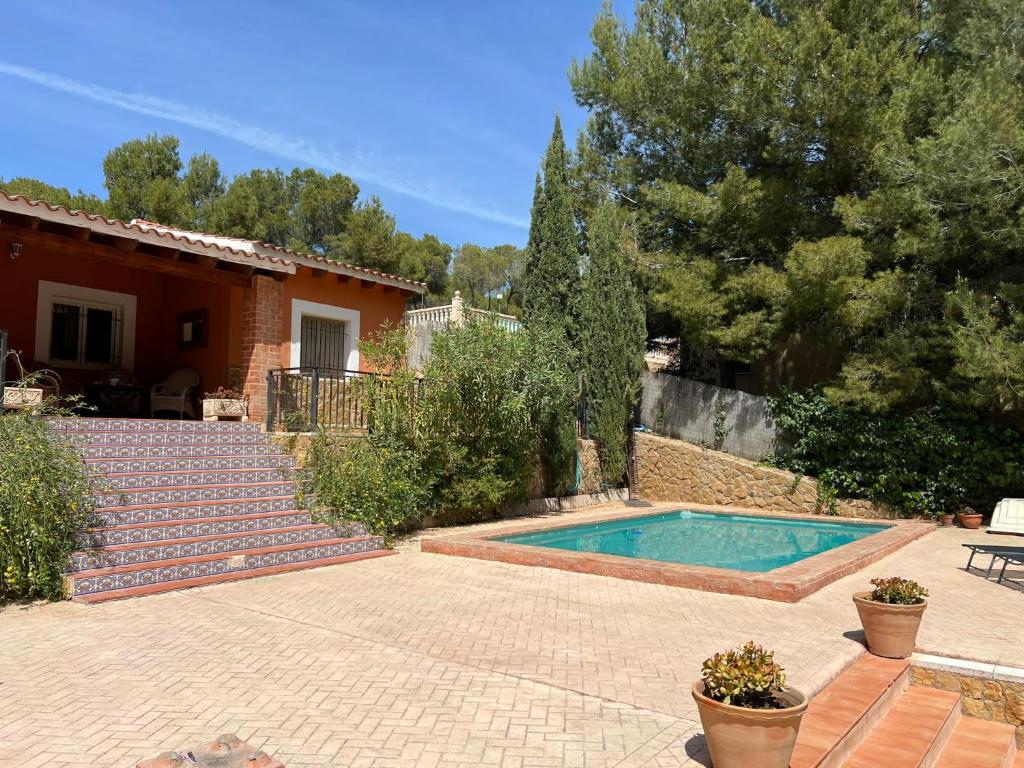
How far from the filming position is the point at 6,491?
598cm

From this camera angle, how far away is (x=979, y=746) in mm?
4422

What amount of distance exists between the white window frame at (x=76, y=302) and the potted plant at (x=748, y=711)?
12.9 metres

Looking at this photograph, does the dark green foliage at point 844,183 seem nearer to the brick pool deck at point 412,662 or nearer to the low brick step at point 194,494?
the brick pool deck at point 412,662

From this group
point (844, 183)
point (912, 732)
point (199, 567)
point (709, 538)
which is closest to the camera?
point (912, 732)

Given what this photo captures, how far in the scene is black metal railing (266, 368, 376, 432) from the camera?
11107 millimetres

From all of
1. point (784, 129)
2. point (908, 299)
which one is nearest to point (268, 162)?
point (784, 129)

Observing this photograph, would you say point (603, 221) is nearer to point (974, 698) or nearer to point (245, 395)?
point (245, 395)

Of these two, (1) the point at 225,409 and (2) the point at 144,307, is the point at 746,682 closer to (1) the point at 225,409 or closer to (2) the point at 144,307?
(1) the point at 225,409

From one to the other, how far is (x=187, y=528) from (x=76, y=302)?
24.3ft

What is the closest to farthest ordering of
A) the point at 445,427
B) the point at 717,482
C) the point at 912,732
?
the point at 912,732 < the point at 445,427 < the point at 717,482

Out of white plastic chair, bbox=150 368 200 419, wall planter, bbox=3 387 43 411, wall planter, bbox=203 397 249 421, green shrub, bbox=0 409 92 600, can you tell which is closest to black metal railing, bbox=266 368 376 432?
wall planter, bbox=203 397 249 421

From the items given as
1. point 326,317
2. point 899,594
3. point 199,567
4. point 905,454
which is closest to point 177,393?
point 326,317

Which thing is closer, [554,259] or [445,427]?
[445,427]

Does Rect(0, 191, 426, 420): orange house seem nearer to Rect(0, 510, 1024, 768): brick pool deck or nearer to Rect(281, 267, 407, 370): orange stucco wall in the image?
Rect(281, 267, 407, 370): orange stucco wall
